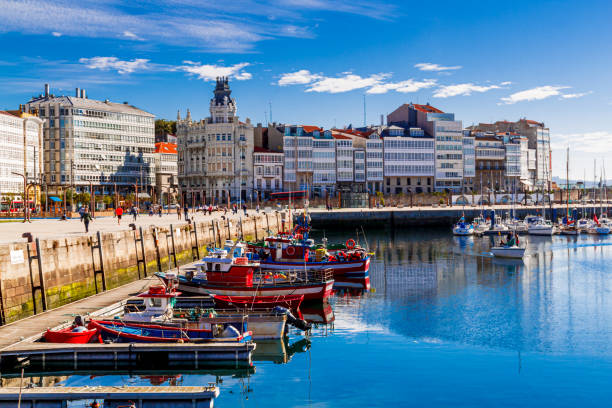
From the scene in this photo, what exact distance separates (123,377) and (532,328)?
1766 centimetres

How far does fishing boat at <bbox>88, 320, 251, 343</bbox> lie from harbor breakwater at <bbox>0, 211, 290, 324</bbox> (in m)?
3.93

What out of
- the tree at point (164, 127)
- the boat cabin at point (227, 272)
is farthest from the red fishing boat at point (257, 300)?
the tree at point (164, 127)

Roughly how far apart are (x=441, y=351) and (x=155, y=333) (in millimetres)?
10550

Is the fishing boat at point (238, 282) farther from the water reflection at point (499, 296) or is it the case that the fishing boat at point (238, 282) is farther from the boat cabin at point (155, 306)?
the boat cabin at point (155, 306)

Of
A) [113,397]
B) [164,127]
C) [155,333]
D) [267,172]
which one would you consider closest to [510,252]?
[155,333]

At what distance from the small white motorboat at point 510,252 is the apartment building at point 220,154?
68.1m

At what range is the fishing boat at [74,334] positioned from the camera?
870 inches

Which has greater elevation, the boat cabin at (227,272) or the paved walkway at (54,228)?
the paved walkway at (54,228)

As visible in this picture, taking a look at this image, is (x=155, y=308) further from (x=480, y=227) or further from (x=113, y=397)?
(x=480, y=227)

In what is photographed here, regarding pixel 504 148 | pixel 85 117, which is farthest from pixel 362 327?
pixel 504 148

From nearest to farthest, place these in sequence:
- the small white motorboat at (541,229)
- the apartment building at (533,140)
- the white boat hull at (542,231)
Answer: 1. the white boat hull at (542,231)
2. the small white motorboat at (541,229)
3. the apartment building at (533,140)

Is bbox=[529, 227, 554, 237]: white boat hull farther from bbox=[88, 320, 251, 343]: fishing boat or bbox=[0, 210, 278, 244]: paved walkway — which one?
bbox=[88, 320, 251, 343]: fishing boat

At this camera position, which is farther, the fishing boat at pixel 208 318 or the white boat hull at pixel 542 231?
the white boat hull at pixel 542 231

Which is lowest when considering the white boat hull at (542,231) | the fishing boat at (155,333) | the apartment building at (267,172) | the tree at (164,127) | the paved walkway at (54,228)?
the white boat hull at (542,231)
